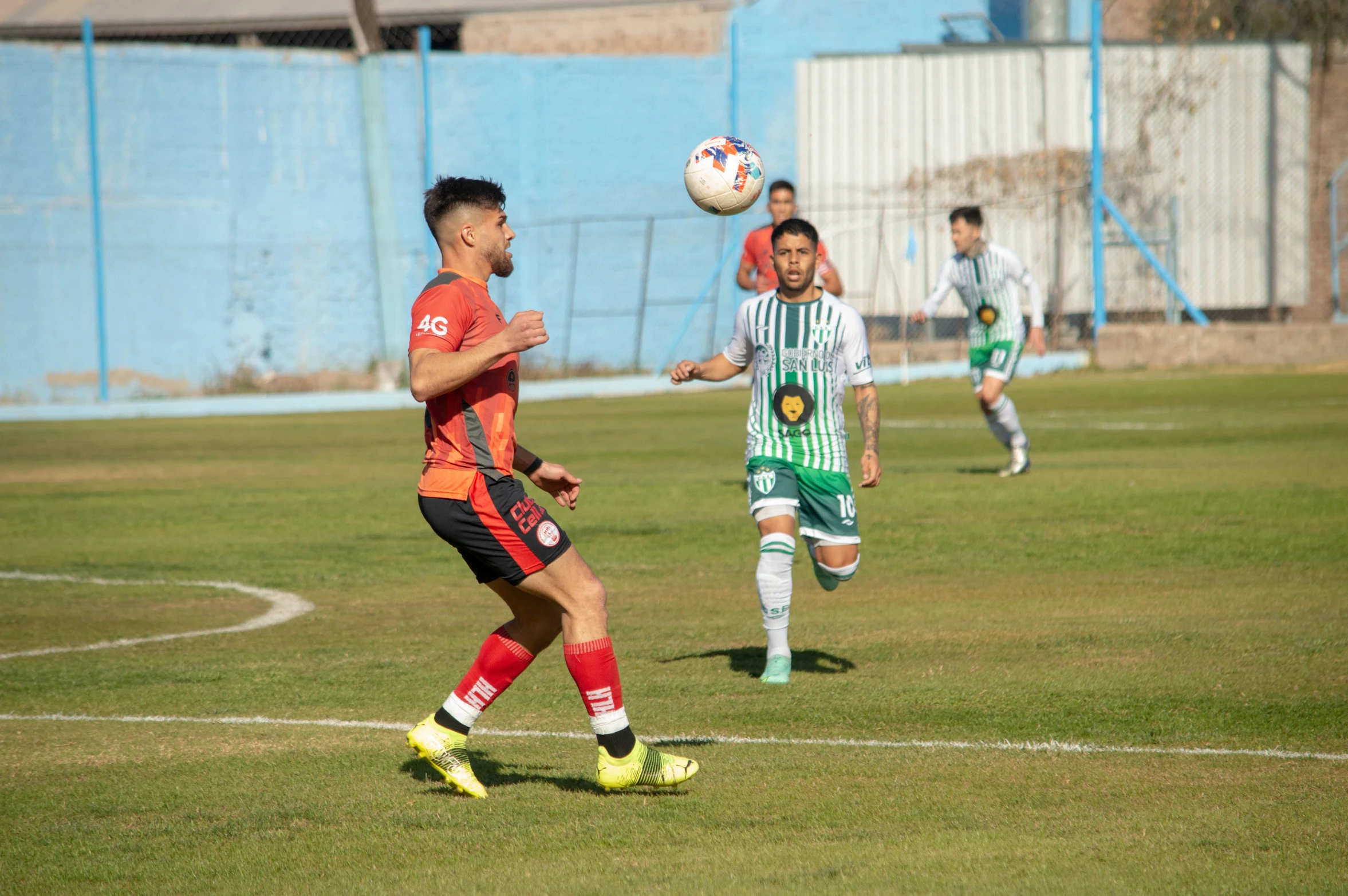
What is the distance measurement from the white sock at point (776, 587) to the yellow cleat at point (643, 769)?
1.92 m

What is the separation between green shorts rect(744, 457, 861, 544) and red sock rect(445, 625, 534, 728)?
2069mm

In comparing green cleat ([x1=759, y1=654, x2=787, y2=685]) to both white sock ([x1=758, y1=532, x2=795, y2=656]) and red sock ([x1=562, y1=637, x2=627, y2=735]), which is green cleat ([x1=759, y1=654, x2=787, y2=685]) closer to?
white sock ([x1=758, y1=532, x2=795, y2=656])

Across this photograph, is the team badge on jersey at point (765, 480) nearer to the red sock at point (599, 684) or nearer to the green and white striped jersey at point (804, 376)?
the green and white striped jersey at point (804, 376)

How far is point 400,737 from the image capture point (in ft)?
19.7

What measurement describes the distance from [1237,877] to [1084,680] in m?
2.51

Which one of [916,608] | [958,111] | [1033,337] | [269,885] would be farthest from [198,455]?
[958,111]

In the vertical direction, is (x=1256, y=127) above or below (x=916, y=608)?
above

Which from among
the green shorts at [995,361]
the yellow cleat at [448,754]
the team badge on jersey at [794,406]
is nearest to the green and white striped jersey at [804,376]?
the team badge on jersey at [794,406]

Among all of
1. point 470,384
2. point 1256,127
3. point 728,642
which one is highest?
point 1256,127

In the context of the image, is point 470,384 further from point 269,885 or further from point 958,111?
point 958,111

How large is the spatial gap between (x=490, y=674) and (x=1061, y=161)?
91.0 ft

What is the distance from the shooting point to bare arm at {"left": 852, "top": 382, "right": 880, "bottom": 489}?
7148mm

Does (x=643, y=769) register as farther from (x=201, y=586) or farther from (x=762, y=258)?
(x=762, y=258)

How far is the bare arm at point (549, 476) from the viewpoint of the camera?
5.51 metres
